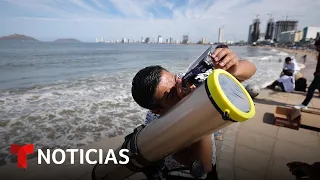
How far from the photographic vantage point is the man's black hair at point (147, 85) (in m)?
1.36

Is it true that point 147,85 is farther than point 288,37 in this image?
No

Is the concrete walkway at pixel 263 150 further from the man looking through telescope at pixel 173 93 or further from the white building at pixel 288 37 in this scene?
the white building at pixel 288 37

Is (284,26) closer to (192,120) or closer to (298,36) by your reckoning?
(298,36)

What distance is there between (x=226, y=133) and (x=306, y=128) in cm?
222

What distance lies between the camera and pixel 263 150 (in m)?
4.60

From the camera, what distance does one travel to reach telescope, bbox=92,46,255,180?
0.86m

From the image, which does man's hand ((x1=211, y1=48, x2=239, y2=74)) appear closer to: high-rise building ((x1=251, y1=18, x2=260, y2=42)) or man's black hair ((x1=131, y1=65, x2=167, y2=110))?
man's black hair ((x1=131, y1=65, x2=167, y2=110))

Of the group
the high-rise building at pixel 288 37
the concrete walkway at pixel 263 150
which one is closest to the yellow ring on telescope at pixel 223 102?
the concrete walkway at pixel 263 150

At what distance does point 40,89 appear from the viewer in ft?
36.2

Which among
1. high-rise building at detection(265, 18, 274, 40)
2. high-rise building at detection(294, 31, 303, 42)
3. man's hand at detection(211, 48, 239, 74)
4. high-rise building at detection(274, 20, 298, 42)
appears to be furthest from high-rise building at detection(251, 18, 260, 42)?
man's hand at detection(211, 48, 239, 74)

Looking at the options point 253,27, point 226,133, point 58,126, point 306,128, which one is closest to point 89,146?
point 58,126

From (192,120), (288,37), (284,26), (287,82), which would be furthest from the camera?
(284,26)

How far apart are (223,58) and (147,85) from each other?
48 cm

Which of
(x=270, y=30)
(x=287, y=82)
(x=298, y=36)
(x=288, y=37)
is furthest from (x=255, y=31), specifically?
(x=287, y=82)
